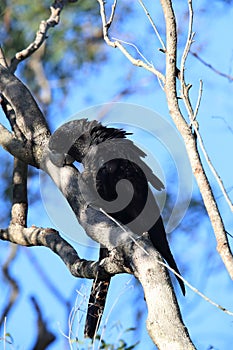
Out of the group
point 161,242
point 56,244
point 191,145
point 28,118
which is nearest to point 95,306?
point 56,244

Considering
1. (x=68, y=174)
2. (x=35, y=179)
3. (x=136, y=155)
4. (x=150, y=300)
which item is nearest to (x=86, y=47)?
(x=35, y=179)

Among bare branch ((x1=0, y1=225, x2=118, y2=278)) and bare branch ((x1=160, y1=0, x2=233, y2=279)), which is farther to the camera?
bare branch ((x1=0, y1=225, x2=118, y2=278))

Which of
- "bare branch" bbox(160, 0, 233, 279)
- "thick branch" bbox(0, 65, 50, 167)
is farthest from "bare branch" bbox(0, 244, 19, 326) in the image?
"bare branch" bbox(160, 0, 233, 279)

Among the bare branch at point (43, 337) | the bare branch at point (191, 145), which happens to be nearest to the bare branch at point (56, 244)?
the bare branch at point (43, 337)

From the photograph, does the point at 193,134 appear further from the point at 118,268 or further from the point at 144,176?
the point at 144,176

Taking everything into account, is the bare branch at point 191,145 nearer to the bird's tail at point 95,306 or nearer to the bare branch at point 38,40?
the bird's tail at point 95,306

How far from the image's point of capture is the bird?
4980mm

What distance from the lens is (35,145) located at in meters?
4.71

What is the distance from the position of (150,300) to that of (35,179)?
20.4 feet

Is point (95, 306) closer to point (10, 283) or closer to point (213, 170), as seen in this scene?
point (213, 170)

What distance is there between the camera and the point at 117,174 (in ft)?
17.1

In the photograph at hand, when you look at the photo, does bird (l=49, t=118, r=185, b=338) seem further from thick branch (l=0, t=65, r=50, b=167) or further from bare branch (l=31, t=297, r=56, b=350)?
bare branch (l=31, t=297, r=56, b=350)

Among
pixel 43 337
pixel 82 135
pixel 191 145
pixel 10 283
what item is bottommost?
pixel 43 337

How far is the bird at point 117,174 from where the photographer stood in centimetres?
498
